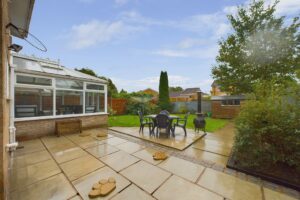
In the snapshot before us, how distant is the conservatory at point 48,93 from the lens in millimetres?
5102

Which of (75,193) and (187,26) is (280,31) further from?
(75,193)

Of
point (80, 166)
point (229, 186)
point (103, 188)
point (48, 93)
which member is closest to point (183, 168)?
point (229, 186)

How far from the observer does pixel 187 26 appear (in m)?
7.96

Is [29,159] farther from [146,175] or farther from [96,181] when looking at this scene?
[146,175]

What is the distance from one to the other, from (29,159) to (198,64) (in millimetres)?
14039

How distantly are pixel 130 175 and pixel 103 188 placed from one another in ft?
2.04

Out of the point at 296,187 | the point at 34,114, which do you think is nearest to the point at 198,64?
the point at 296,187

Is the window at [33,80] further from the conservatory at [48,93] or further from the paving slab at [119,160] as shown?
the paving slab at [119,160]

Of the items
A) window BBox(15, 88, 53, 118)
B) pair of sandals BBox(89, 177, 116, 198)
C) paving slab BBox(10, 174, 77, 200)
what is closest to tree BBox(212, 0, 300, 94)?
pair of sandals BBox(89, 177, 116, 198)

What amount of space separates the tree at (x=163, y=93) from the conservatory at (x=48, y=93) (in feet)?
23.5

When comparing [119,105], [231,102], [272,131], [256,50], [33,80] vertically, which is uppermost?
[256,50]

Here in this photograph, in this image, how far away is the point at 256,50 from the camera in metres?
10.2

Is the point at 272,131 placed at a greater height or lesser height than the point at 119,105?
lesser

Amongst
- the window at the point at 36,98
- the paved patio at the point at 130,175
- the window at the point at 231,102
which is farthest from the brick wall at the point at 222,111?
the window at the point at 36,98
